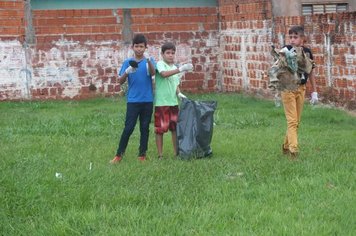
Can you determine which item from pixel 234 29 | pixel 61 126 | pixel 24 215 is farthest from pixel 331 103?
pixel 24 215

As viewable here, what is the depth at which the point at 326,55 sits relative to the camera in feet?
46.6

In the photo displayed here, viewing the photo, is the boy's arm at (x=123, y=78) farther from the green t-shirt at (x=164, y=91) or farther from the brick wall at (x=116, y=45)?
the brick wall at (x=116, y=45)

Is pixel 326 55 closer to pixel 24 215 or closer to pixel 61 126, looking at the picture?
pixel 61 126

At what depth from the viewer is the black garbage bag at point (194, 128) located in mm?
9312

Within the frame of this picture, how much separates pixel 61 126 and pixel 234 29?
668cm

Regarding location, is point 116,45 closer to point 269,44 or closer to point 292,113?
point 269,44

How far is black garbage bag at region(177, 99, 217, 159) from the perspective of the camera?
9312mm

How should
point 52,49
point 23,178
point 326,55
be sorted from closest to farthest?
point 23,178 → point 326,55 → point 52,49

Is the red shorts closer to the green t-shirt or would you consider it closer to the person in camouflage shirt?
the green t-shirt

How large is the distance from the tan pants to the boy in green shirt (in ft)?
Result: 4.45

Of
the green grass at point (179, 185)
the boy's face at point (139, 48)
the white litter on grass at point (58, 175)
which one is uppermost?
the boy's face at point (139, 48)

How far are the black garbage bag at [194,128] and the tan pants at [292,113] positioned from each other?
100 cm

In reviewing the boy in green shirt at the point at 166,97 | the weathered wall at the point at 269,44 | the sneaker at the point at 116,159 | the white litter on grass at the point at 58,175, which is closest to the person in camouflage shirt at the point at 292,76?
the boy in green shirt at the point at 166,97

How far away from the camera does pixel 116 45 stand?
17.5m
